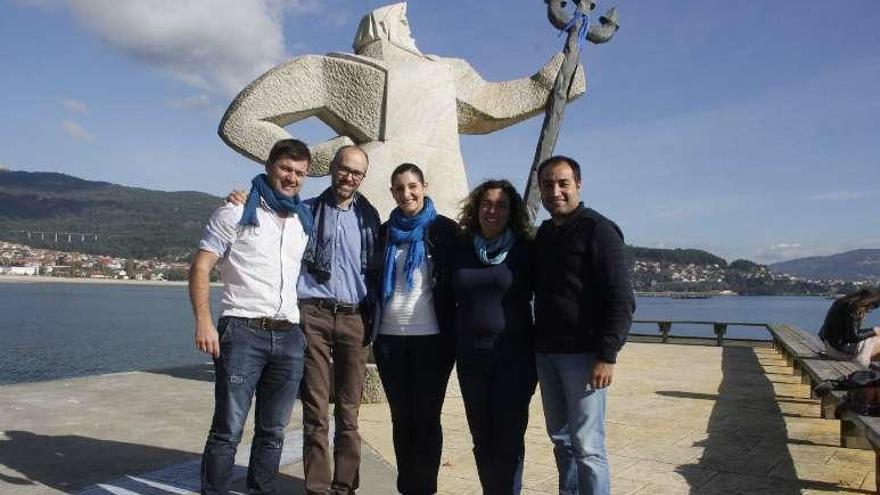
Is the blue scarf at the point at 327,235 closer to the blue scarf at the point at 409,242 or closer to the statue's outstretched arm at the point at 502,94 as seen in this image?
the blue scarf at the point at 409,242

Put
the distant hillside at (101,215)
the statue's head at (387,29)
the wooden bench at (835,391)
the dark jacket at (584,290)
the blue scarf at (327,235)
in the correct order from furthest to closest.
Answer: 1. the distant hillside at (101,215)
2. the statue's head at (387,29)
3. the wooden bench at (835,391)
4. the blue scarf at (327,235)
5. the dark jacket at (584,290)

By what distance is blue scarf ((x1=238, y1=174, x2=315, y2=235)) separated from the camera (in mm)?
2852

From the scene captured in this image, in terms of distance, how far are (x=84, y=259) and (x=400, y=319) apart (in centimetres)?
11366

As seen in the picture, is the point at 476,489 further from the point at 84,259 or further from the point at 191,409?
the point at 84,259

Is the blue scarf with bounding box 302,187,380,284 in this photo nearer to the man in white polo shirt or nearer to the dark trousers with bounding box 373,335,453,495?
the man in white polo shirt

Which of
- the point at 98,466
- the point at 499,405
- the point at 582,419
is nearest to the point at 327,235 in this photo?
the point at 499,405

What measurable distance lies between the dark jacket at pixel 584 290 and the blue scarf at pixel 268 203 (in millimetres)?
974

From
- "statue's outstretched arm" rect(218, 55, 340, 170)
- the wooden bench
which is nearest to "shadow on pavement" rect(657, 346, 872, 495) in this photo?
the wooden bench

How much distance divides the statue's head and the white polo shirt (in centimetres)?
362

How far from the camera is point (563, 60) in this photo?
6258mm

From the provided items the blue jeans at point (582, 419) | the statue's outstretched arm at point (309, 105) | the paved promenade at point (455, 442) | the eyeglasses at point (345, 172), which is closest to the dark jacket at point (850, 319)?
the paved promenade at point (455, 442)

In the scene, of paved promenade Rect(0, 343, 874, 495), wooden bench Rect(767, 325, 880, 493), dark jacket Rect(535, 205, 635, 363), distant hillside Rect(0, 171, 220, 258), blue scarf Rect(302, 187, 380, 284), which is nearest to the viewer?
dark jacket Rect(535, 205, 635, 363)

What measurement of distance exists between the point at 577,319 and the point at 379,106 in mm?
3556

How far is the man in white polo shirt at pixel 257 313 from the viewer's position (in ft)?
9.15
